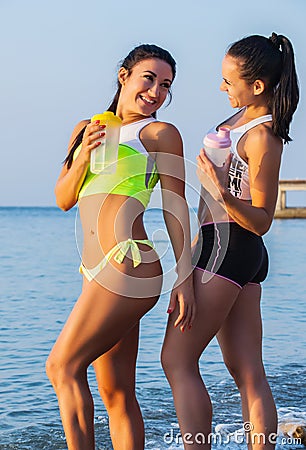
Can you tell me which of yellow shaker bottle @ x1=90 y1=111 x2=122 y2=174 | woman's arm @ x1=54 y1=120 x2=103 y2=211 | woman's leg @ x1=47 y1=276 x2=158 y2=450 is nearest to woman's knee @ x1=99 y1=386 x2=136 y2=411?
woman's leg @ x1=47 y1=276 x2=158 y2=450

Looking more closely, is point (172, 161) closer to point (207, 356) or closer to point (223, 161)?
point (223, 161)

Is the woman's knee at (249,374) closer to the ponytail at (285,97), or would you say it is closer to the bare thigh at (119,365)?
the bare thigh at (119,365)

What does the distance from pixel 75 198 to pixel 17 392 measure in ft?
10.4

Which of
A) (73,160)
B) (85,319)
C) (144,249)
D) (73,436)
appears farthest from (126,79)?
(73,436)

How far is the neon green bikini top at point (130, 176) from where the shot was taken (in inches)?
128

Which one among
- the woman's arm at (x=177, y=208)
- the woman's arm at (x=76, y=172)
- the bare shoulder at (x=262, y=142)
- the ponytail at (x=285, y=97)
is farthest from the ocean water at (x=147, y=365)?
the ponytail at (x=285, y=97)

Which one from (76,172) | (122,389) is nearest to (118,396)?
(122,389)

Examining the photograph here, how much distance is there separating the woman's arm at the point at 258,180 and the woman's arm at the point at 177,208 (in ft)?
0.36

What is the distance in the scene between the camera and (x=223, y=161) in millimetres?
3240

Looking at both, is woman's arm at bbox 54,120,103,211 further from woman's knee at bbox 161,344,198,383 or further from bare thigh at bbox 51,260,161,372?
woman's knee at bbox 161,344,198,383

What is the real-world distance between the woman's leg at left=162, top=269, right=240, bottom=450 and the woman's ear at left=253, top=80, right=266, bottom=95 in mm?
759

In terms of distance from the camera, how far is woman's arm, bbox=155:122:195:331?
3.26 m

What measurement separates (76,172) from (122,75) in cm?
50

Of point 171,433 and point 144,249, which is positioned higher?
point 144,249
